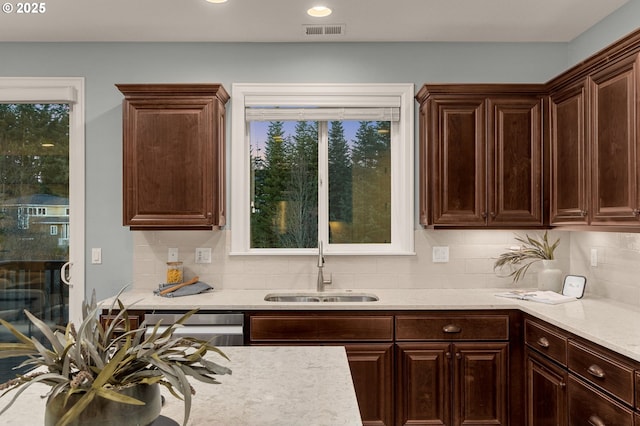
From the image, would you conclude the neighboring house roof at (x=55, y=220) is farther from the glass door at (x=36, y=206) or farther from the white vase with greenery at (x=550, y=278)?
the white vase with greenery at (x=550, y=278)

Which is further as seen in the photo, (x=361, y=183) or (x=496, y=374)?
(x=361, y=183)

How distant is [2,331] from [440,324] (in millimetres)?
3155

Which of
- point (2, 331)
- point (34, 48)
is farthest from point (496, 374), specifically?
point (34, 48)

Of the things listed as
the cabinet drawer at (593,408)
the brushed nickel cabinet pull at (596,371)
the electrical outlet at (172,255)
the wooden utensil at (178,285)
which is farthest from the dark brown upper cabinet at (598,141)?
the electrical outlet at (172,255)

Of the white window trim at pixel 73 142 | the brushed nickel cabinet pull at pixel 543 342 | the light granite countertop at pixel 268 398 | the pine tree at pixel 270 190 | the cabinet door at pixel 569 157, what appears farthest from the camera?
the pine tree at pixel 270 190

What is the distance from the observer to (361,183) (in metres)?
3.67

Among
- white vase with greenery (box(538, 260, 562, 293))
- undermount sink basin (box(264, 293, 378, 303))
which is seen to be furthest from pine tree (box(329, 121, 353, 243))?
white vase with greenery (box(538, 260, 562, 293))

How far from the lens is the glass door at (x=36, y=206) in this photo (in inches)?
139

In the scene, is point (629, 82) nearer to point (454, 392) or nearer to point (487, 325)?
point (487, 325)

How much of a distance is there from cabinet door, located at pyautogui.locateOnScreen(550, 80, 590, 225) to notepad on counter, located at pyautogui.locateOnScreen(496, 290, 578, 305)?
475mm

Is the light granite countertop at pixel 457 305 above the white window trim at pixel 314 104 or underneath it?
underneath

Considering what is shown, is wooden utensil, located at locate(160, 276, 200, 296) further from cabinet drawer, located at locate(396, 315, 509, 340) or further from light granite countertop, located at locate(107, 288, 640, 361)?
cabinet drawer, located at locate(396, 315, 509, 340)

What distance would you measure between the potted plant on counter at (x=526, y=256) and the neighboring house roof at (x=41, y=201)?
3315 millimetres

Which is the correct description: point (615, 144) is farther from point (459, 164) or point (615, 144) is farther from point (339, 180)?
point (339, 180)
